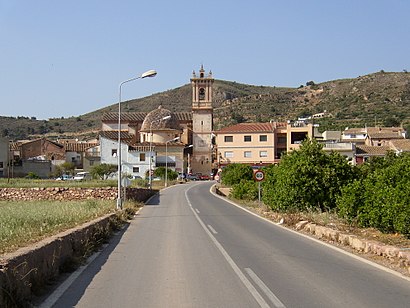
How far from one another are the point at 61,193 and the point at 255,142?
157 ft

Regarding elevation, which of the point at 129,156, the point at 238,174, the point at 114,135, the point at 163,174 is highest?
the point at 114,135

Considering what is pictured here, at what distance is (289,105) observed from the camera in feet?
484

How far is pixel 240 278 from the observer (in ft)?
33.6

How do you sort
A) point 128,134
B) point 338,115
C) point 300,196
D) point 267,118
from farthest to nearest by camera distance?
point 267,118 → point 338,115 → point 128,134 → point 300,196

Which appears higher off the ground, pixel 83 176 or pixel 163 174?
pixel 163 174

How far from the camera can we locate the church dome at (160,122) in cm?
9775

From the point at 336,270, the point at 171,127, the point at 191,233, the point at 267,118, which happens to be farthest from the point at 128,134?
the point at 336,270

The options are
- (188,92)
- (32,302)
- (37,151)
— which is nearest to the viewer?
(32,302)

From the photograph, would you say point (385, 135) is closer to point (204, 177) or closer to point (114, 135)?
point (204, 177)

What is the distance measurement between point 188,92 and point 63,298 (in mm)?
171521

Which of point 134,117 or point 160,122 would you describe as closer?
point 160,122

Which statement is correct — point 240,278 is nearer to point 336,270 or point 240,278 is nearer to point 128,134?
point 336,270

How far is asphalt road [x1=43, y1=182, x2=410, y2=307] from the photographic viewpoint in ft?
27.3

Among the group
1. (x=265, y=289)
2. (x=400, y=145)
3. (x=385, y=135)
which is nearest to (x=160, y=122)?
(x=385, y=135)
